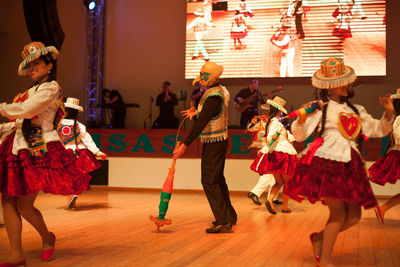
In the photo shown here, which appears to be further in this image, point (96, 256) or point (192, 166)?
point (192, 166)

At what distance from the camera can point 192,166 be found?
27.6 ft

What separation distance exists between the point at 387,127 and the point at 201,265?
1.48m

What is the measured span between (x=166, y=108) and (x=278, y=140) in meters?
4.86

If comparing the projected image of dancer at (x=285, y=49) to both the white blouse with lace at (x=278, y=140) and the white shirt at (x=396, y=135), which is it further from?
the white shirt at (x=396, y=135)

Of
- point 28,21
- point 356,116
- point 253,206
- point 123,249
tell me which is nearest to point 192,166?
point 253,206

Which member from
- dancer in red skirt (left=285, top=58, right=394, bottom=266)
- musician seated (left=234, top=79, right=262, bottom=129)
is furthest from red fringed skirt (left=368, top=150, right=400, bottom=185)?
musician seated (left=234, top=79, right=262, bottom=129)

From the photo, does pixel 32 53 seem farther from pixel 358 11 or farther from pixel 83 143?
pixel 358 11

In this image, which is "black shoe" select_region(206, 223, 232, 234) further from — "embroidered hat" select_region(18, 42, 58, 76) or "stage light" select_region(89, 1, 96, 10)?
"stage light" select_region(89, 1, 96, 10)

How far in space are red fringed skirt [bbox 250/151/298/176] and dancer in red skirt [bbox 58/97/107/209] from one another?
2097 millimetres

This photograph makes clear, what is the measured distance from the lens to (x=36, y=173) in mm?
2816

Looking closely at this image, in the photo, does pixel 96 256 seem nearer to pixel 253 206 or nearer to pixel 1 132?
pixel 1 132

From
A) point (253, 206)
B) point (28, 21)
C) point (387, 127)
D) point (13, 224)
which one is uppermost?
point (28, 21)

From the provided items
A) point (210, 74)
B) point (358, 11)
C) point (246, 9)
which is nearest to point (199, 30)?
point (246, 9)

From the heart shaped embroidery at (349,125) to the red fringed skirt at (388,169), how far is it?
2.19 metres
